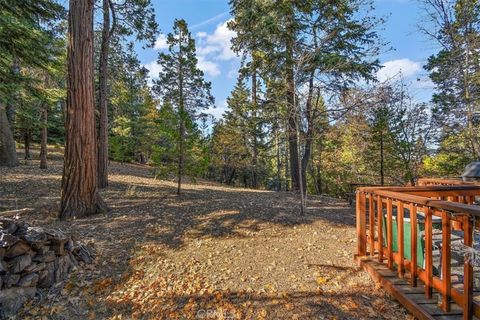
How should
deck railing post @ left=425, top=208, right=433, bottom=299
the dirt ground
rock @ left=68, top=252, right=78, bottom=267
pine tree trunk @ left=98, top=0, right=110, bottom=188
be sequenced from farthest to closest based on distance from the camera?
pine tree trunk @ left=98, top=0, right=110, bottom=188 < rock @ left=68, top=252, right=78, bottom=267 < the dirt ground < deck railing post @ left=425, top=208, right=433, bottom=299

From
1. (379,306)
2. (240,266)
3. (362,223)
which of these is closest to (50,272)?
(240,266)

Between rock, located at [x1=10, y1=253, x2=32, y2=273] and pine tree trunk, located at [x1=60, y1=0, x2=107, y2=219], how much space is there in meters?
2.36

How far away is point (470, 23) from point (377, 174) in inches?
303

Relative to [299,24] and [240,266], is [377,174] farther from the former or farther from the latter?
[240,266]

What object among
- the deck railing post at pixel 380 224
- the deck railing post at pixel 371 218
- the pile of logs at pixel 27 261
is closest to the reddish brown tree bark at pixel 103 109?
the pile of logs at pixel 27 261

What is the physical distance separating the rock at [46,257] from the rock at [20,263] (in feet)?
0.30

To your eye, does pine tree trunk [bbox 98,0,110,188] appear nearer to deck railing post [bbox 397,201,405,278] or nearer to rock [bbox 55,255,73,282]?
rock [bbox 55,255,73,282]

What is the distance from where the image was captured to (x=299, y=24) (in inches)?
349

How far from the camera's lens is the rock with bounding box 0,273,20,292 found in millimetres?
2932

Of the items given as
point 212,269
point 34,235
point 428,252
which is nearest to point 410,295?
point 428,252

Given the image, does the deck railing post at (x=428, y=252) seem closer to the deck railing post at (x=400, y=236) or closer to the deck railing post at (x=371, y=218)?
the deck railing post at (x=400, y=236)

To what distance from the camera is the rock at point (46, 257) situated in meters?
3.25

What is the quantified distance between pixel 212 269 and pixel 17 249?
233 cm

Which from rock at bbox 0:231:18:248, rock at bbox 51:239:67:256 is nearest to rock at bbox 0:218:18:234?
rock at bbox 0:231:18:248
